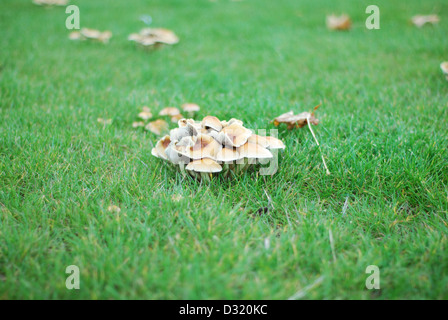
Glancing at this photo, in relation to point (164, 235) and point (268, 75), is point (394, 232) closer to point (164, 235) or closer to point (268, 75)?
point (164, 235)

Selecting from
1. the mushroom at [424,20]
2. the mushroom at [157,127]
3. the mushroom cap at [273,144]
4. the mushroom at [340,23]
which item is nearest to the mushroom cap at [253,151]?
the mushroom cap at [273,144]

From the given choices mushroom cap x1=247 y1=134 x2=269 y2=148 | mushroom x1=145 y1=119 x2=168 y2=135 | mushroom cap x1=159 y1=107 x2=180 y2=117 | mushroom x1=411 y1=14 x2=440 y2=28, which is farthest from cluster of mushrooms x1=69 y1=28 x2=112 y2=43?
mushroom x1=411 y1=14 x2=440 y2=28

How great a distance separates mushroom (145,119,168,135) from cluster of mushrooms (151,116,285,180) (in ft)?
1.94

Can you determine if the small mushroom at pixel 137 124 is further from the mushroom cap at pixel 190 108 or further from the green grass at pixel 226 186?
the mushroom cap at pixel 190 108

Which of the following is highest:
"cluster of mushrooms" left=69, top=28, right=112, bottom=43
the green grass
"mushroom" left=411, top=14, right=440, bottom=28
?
"mushroom" left=411, top=14, right=440, bottom=28

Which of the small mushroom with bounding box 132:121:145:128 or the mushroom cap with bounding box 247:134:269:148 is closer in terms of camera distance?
the mushroom cap with bounding box 247:134:269:148

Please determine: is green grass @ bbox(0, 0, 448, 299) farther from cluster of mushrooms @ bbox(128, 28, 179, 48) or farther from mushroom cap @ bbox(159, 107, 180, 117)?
cluster of mushrooms @ bbox(128, 28, 179, 48)

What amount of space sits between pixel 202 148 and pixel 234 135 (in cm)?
22

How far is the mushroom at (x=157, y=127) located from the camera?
280 cm

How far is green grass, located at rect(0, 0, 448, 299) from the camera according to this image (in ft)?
5.04

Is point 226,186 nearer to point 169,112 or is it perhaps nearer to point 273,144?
point 273,144

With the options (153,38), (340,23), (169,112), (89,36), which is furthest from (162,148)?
(340,23)

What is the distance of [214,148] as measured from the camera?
2.03m

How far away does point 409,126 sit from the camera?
2750 mm
